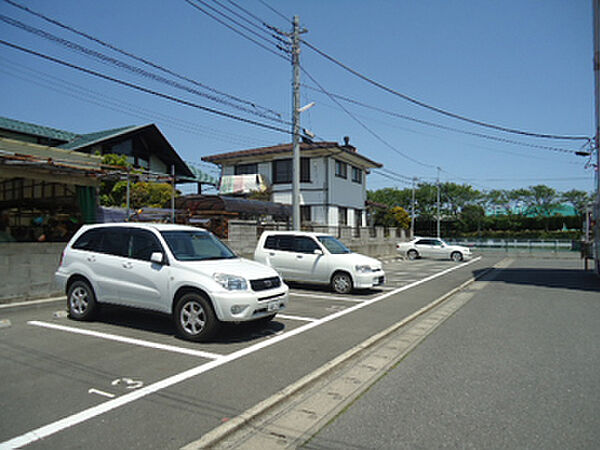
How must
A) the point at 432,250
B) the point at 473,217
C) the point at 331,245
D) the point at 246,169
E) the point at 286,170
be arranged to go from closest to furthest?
the point at 331,245, the point at 286,170, the point at 432,250, the point at 246,169, the point at 473,217

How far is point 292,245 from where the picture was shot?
12.9 m

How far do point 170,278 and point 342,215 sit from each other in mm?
22722

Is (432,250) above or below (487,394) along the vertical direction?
above

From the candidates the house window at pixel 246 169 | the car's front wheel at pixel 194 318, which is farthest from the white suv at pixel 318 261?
the house window at pixel 246 169

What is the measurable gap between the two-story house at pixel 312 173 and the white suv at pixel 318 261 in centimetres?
1268

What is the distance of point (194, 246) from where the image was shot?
7477 mm

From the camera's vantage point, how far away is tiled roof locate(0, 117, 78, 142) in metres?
23.0

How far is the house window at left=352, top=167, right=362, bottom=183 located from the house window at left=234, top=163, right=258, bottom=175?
701cm

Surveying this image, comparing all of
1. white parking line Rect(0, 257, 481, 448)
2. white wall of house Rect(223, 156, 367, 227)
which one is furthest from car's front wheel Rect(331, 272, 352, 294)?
white wall of house Rect(223, 156, 367, 227)

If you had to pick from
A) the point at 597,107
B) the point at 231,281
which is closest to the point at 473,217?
the point at 597,107

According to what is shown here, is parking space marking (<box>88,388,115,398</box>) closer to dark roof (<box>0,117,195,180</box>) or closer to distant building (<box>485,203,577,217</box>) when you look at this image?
dark roof (<box>0,117,195,180</box>)

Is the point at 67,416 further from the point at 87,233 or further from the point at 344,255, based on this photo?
the point at 344,255

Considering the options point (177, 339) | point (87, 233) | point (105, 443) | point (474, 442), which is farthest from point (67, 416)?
point (87, 233)

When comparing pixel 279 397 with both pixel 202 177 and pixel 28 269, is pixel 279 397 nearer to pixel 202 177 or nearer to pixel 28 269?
pixel 28 269
